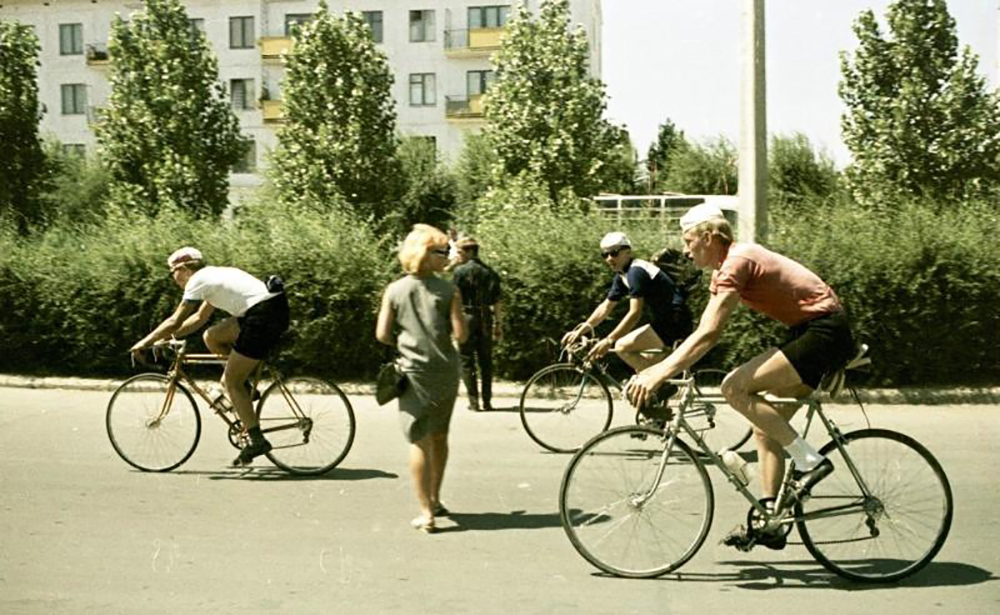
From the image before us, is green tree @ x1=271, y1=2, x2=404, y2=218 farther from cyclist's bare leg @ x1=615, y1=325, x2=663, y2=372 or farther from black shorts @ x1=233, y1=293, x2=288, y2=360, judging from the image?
black shorts @ x1=233, y1=293, x2=288, y2=360

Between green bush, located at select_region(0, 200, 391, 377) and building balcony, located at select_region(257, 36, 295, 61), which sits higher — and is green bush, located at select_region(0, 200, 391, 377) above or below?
below

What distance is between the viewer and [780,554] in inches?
275

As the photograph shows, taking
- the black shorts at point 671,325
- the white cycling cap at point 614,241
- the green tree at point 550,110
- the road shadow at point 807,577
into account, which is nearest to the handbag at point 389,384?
the road shadow at point 807,577

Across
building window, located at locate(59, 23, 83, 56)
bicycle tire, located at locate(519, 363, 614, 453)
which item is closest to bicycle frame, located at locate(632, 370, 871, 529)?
bicycle tire, located at locate(519, 363, 614, 453)

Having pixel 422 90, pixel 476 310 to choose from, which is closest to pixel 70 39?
pixel 422 90

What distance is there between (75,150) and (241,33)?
968 cm

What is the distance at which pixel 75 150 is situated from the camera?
57.9 m

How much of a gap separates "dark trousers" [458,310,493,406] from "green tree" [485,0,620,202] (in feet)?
69.8

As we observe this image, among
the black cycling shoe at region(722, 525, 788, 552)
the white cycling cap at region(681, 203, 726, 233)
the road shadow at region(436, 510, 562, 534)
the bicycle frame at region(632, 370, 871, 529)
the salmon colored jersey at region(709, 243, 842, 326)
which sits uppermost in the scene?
the white cycling cap at region(681, 203, 726, 233)

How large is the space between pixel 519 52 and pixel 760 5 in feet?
72.8

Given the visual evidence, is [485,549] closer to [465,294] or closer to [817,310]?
[817,310]

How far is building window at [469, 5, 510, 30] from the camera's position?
57406 millimetres

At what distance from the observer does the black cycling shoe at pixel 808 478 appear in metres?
6.25

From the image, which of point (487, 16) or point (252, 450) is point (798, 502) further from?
point (487, 16)
